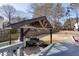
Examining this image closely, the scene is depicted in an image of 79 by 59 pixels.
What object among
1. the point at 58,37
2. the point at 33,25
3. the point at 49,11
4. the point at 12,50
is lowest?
the point at 12,50

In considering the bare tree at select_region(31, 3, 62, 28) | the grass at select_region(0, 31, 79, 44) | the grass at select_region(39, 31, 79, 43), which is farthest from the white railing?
the bare tree at select_region(31, 3, 62, 28)

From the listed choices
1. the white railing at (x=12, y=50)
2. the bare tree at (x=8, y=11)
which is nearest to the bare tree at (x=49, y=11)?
the bare tree at (x=8, y=11)

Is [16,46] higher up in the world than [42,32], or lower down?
lower down

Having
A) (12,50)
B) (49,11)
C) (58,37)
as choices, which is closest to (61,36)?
(58,37)

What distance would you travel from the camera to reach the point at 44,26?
2.09 meters

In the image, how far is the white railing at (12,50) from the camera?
2070mm

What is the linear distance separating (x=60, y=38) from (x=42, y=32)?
0.18 meters

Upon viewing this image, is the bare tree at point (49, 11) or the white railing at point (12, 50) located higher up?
the bare tree at point (49, 11)

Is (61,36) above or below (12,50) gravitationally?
above

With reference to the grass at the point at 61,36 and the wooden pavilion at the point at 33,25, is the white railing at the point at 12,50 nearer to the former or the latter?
the wooden pavilion at the point at 33,25

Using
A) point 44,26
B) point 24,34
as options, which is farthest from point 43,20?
point 24,34

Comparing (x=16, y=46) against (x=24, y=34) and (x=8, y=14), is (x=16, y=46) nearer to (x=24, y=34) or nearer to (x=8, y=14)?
(x=24, y=34)

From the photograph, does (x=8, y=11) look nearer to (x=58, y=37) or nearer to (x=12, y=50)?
(x=12, y=50)

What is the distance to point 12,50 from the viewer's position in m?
2.07
